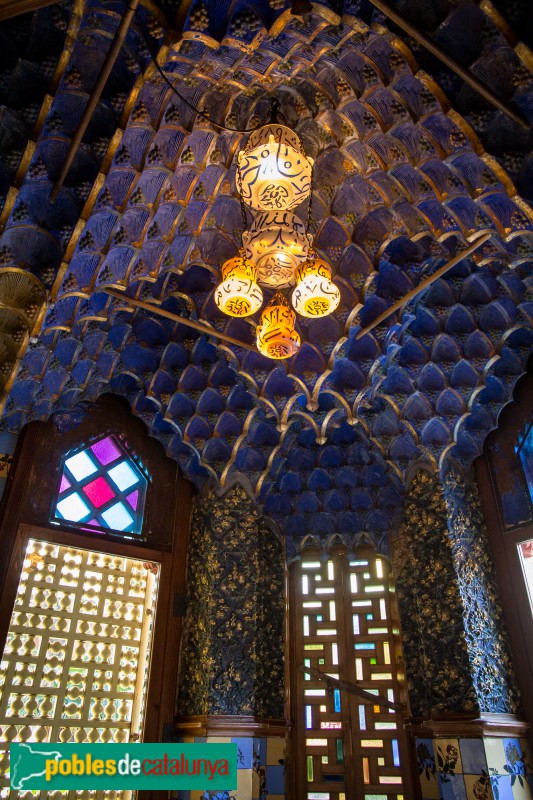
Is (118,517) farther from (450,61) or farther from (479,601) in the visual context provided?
(450,61)

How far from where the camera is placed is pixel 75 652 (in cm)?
662

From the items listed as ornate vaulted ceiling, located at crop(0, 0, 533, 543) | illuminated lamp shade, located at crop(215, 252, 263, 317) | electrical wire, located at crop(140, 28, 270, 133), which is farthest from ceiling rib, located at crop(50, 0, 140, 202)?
illuminated lamp shade, located at crop(215, 252, 263, 317)

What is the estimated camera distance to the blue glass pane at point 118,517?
292 inches

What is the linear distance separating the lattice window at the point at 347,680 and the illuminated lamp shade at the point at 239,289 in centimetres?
418

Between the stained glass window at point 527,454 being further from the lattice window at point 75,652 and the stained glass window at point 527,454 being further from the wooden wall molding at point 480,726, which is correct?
the lattice window at point 75,652

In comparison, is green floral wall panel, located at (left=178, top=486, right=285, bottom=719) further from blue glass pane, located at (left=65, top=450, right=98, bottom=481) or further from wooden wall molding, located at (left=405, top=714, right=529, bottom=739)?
wooden wall molding, located at (left=405, top=714, right=529, bottom=739)

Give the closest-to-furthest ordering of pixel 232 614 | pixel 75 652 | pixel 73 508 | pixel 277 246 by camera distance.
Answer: pixel 277 246, pixel 75 652, pixel 73 508, pixel 232 614

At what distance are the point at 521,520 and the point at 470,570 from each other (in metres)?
0.75

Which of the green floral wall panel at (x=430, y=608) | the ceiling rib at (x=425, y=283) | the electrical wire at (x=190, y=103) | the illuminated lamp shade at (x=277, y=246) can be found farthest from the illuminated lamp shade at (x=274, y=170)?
the green floral wall panel at (x=430, y=608)

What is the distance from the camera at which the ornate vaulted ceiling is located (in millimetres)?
4621

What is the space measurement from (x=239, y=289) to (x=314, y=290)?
1.88 ft

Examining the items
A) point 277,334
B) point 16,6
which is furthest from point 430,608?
point 16,6

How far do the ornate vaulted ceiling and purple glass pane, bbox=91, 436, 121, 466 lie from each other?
0.49 metres

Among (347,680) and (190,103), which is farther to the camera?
(347,680)
